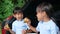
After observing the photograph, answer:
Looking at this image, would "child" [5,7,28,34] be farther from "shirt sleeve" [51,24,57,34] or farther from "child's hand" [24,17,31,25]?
"shirt sleeve" [51,24,57,34]

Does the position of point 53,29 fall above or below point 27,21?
below

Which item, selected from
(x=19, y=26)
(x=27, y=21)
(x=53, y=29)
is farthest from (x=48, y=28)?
(x=19, y=26)

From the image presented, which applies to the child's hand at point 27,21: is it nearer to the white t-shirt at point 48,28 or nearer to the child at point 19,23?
the child at point 19,23

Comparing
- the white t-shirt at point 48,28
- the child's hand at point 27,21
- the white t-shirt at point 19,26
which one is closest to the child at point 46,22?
the white t-shirt at point 48,28

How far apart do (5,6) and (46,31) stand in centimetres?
197

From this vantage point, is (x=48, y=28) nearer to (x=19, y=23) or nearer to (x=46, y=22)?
(x=46, y=22)

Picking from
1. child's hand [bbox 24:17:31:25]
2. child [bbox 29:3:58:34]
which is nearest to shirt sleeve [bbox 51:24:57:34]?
child [bbox 29:3:58:34]

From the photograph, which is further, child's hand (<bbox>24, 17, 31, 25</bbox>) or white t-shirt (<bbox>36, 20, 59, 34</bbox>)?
child's hand (<bbox>24, 17, 31, 25</bbox>)

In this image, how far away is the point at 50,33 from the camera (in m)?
2.59

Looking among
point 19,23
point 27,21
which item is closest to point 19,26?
point 19,23

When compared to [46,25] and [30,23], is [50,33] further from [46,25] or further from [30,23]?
[30,23]

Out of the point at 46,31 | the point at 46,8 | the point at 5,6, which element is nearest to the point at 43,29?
the point at 46,31

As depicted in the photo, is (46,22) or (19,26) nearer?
(46,22)

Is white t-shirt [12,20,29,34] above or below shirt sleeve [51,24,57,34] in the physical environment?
above
